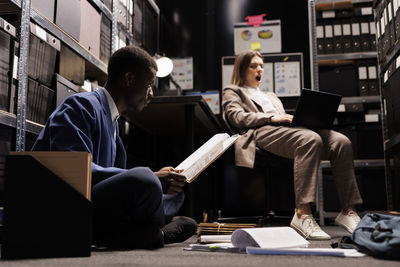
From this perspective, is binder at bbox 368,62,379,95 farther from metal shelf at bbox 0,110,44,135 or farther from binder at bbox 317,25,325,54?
metal shelf at bbox 0,110,44,135

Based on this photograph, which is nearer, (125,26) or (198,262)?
(198,262)

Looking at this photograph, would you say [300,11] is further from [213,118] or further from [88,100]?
[88,100]

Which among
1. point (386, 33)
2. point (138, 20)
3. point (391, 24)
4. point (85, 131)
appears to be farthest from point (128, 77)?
point (138, 20)

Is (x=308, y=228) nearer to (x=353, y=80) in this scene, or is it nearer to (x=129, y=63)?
(x=129, y=63)

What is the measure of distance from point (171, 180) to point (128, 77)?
439 millimetres

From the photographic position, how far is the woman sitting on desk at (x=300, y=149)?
7.04 ft

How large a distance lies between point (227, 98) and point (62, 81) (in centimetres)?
98

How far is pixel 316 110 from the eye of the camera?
2387 millimetres

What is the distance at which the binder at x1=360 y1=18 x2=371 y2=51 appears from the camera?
3.73m

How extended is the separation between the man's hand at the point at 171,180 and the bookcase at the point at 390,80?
1.73m

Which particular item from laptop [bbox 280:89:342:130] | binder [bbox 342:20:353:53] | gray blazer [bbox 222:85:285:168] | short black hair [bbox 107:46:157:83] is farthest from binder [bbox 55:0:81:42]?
binder [bbox 342:20:353:53]

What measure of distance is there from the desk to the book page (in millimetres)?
918

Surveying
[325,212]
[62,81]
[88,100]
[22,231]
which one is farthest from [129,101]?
[325,212]

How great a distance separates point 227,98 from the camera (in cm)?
275
